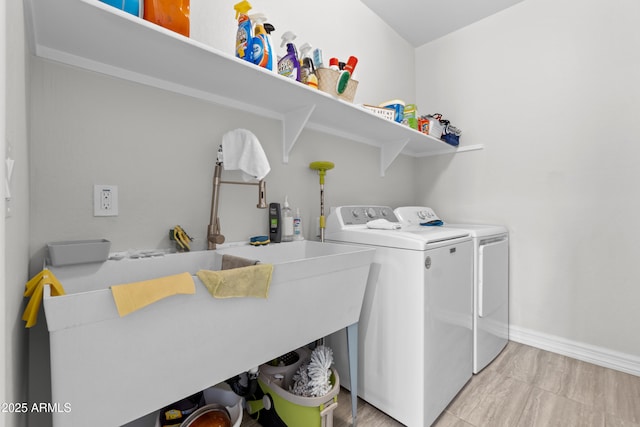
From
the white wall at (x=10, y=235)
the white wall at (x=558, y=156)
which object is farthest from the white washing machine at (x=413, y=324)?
the white wall at (x=10, y=235)

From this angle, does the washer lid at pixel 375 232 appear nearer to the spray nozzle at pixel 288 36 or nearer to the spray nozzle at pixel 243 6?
the spray nozzle at pixel 288 36

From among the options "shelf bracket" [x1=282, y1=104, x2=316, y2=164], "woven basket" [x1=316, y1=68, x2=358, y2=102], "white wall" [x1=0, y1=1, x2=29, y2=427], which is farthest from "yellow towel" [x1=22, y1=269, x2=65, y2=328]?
"woven basket" [x1=316, y1=68, x2=358, y2=102]

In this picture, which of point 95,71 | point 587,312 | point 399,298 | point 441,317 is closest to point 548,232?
point 587,312

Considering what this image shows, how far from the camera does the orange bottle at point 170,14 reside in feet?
3.37

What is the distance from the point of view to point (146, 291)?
76cm

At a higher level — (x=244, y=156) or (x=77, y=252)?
(x=244, y=156)

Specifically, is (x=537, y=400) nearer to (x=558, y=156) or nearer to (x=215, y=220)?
(x=558, y=156)

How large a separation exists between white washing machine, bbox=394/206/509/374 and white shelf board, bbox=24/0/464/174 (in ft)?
2.93

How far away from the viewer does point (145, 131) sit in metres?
1.30

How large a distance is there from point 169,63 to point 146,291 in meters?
0.94

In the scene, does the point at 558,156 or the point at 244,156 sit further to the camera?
the point at 558,156

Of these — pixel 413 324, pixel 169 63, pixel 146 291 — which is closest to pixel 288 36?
pixel 169 63

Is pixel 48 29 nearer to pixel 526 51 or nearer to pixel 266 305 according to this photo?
pixel 266 305

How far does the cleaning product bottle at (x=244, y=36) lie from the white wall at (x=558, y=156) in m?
2.10
